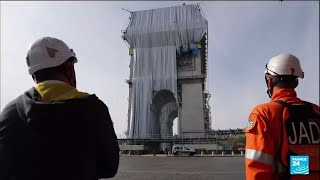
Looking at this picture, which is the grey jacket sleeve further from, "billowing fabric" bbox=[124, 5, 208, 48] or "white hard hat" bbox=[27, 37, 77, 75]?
"billowing fabric" bbox=[124, 5, 208, 48]

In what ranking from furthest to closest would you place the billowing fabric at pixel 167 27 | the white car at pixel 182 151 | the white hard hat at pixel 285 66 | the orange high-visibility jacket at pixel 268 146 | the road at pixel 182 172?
the billowing fabric at pixel 167 27 → the white car at pixel 182 151 → the road at pixel 182 172 → the white hard hat at pixel 285 66 → the orange high-visibility jacket at pixel 268 146

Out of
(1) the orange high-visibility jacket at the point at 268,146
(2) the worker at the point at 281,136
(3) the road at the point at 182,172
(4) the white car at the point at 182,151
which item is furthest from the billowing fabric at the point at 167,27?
(1) the orange high-visibility jacket at the point at 268,146

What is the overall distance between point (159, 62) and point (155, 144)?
605 inches

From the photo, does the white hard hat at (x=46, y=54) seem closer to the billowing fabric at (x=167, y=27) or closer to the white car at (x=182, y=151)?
the white car at (x=182, y=151)

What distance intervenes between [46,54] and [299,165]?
5.68ft

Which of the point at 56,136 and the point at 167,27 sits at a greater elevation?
the point at 167,27

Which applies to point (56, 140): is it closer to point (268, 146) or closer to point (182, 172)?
point (268, 146)

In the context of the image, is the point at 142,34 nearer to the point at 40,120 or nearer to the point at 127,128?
the point at 127,128

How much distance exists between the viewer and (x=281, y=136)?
2500 millimetres

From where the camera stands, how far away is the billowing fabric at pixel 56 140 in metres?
2.01

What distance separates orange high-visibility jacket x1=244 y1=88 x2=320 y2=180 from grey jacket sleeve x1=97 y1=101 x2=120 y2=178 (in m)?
0.89

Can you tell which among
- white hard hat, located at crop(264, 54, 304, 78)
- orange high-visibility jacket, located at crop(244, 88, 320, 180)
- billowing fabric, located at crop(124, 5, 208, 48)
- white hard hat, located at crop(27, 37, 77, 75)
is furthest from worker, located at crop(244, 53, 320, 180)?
billowing fabric, located at crop(124, 5, 208, 48)

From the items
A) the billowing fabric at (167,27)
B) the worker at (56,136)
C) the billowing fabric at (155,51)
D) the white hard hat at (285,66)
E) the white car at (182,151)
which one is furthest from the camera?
the billowing fabric at (167,27)

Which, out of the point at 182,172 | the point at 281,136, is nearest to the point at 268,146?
the point at 281,136
